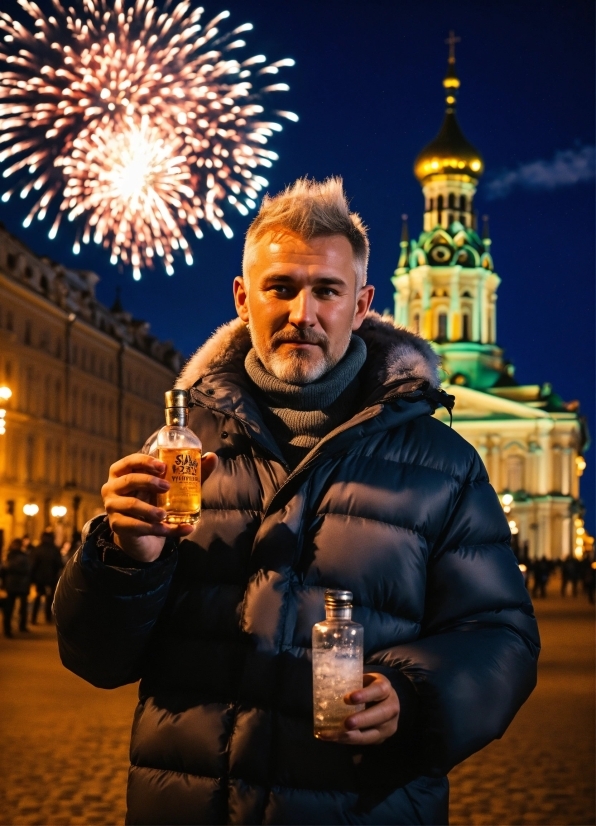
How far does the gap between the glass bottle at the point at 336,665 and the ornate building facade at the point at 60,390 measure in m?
38.3

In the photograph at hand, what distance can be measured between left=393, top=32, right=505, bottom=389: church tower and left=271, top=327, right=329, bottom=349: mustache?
268 feet

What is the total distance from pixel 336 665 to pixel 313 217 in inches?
44.4

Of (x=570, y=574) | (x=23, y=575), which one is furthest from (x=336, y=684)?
(x=570, y=574)

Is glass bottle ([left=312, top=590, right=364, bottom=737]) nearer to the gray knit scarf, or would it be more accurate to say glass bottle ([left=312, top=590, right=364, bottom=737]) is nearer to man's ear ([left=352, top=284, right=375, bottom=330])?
the gray knit scarf

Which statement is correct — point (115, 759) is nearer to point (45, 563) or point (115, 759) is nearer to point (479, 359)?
point (45, 563)

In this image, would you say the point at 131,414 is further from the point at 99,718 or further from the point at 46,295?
the point at 99,718

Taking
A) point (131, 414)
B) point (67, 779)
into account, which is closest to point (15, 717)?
point (67, 779)

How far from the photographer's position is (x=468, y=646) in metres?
2.91

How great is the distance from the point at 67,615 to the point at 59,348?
5189 centimetres

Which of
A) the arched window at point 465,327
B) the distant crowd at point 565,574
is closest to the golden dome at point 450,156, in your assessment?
the arched window at point 465,327

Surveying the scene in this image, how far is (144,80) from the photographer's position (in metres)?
10.1

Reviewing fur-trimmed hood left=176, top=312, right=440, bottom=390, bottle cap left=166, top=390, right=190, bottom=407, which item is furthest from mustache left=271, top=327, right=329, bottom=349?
bottle cap left=166, top=390, right=190, bottom=407

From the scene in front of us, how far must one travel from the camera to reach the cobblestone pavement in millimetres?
6914

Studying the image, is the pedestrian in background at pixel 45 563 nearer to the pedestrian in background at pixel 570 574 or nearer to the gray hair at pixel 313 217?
the gray hair at pixel 313 217
